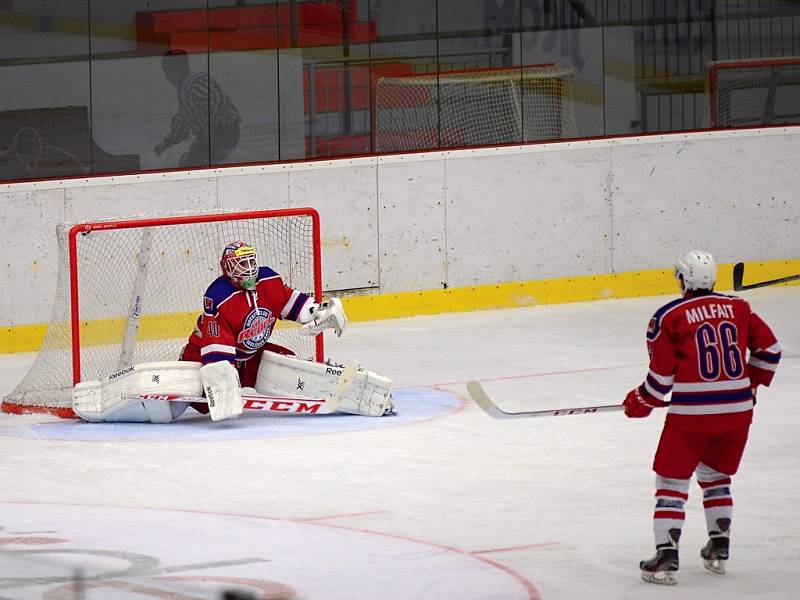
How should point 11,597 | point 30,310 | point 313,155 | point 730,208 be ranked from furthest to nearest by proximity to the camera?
point 730,208, point 313,155, point 30,310, point 11,597

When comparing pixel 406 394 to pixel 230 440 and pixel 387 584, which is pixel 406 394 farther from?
pixel 387 584

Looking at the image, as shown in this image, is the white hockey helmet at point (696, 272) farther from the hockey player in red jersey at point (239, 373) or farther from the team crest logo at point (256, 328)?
the team crest logo at point (256, 328)

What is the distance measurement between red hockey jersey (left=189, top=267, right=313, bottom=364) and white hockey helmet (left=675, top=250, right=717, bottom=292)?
332 centimetres

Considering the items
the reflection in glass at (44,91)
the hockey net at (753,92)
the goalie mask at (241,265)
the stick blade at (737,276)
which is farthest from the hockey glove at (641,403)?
the hockey net at (753,92)

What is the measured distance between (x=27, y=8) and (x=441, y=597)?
7.42 meters

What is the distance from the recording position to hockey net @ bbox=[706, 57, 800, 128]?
44.0 ft

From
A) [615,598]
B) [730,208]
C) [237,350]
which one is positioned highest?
[730,208]

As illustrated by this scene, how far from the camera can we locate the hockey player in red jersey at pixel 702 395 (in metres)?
5.35

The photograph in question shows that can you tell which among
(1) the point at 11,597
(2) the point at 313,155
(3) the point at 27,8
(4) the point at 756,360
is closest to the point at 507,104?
(2) the point at 313,155

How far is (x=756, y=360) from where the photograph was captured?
5457 mm

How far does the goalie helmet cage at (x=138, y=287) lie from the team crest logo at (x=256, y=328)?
772 mm

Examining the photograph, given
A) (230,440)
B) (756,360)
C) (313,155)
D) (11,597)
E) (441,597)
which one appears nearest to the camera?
(11,597)

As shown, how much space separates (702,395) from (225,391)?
339 centimetres

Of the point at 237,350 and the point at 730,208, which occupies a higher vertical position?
the point at 730,208
